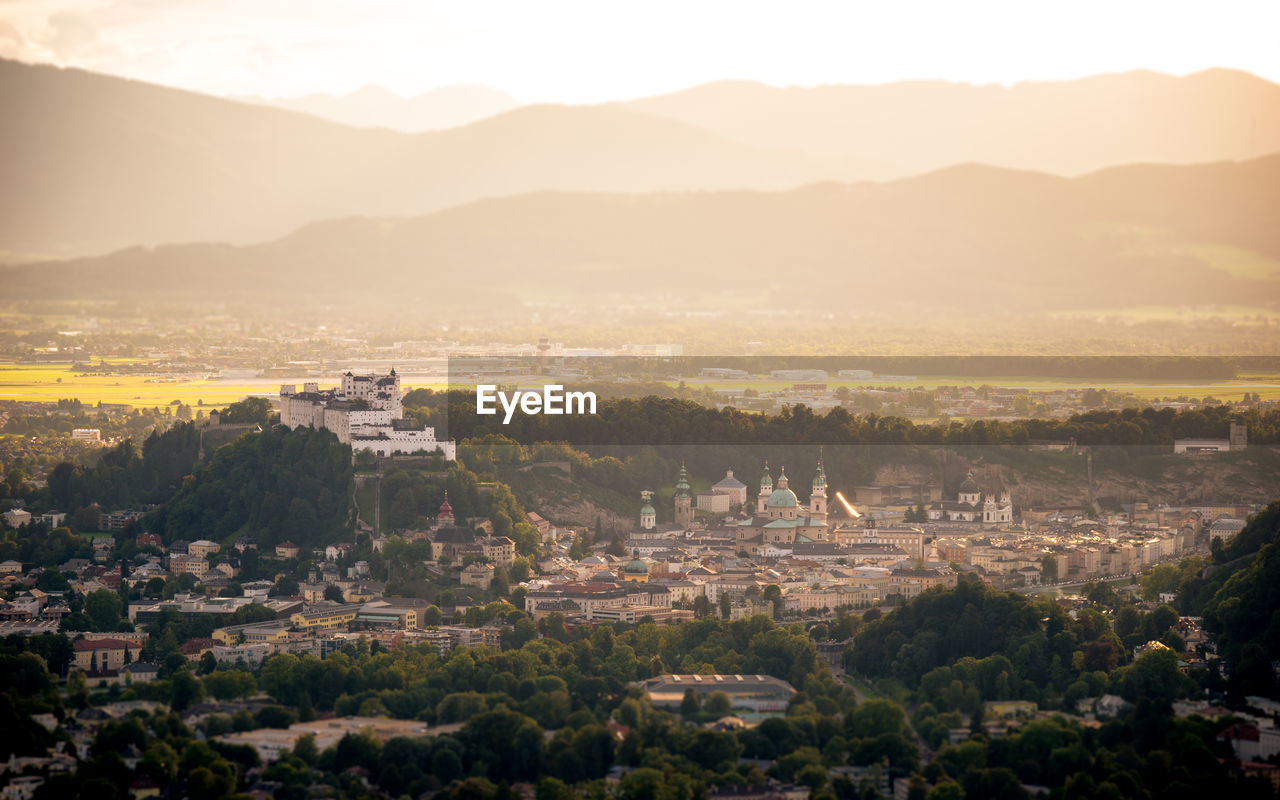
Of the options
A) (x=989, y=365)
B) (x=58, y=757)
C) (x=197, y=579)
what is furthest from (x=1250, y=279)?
(x=58, y=757)

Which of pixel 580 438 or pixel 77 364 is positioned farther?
pixel 77 364

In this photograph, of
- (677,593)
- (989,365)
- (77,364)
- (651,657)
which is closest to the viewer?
(651,657)

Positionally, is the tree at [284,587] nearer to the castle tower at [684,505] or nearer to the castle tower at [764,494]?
the castle tower at [684,505]

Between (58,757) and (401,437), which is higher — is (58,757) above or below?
below

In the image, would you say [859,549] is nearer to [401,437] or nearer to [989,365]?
[401,437]

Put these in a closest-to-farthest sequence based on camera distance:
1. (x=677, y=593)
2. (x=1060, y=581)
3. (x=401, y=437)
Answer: (x=677, y=593) < (x=1060, y=581) < (x=401, y=437)

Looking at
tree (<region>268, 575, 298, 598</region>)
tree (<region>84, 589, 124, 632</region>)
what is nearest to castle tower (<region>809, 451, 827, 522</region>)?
tree (<region>268, 575, 298, 598</region>)

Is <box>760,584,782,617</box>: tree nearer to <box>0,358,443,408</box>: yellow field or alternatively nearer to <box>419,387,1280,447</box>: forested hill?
<box>419,387,1280,447</box>: forested hill
